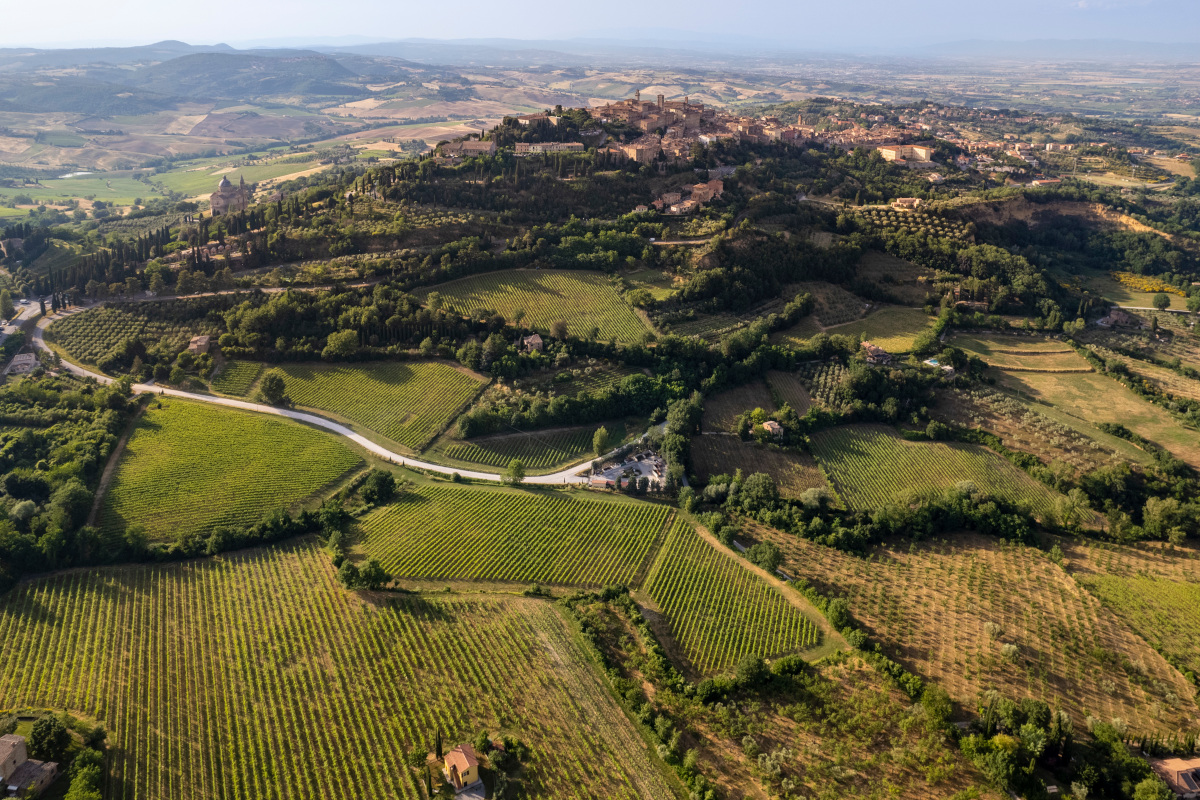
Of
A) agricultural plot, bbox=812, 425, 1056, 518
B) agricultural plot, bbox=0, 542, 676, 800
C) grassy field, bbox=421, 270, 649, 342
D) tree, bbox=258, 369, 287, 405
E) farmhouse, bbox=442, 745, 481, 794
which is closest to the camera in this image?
farmhouse, bbox=442, 745, 481, 794

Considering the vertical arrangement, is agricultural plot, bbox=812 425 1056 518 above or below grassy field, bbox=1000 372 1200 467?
below

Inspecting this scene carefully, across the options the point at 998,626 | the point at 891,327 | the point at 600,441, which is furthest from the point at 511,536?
the point at 891,327

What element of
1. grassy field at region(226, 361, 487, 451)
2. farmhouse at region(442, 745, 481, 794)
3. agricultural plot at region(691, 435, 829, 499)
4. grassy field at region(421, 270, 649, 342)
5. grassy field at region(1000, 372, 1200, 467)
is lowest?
farmhouse at region(442, 745, 481, 794)

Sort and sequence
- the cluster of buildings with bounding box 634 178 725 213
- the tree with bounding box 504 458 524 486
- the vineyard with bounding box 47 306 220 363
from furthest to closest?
the cluster of buildings with bounding box 634 178 725 213 < the vineyard with bounding box 47 306 220 363 < the tree with bounding box 504 458 524 486

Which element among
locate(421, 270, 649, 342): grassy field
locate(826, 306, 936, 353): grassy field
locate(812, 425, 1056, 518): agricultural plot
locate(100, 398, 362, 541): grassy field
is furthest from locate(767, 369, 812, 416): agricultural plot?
locate(100, 398, 362, 541): grassy field

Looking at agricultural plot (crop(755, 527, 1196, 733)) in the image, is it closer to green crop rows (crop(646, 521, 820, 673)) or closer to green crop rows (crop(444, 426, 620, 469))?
green crop rows (crop(646, 521, 820, 673))

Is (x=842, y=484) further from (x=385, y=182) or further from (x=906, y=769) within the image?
(x=385, y=182)

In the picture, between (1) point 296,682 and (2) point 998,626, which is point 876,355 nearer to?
(2) point 998,626

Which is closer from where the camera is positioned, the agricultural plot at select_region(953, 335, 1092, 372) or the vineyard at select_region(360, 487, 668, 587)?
the vineyard at select_region(360, 487, 668, 587)
